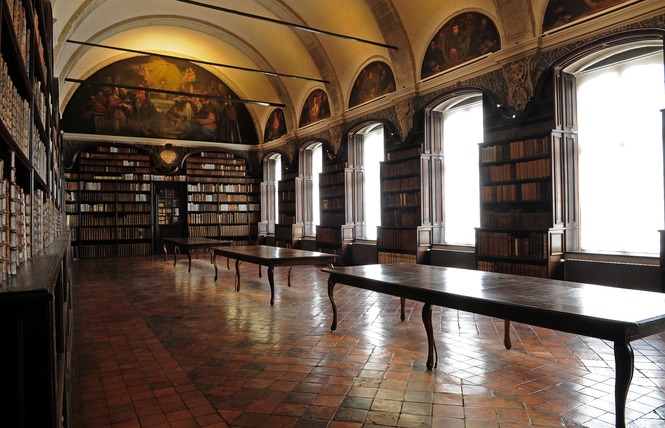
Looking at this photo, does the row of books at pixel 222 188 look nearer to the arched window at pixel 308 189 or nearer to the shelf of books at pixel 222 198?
the shelf of books at pixel 222 198

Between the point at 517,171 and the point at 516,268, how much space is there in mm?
1538

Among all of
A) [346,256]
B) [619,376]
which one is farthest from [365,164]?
[619,376]

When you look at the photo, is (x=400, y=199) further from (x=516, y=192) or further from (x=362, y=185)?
(x=516, y=192)

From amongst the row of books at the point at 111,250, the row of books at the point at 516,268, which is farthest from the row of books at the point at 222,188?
the row of books at the point at 516,268

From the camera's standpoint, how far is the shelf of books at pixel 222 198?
16188 mm

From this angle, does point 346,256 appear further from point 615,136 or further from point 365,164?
point 615,136

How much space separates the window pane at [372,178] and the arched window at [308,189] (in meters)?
2.55

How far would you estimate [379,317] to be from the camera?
5.57 meters

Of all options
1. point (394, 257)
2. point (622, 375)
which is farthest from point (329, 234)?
point (622, 375)

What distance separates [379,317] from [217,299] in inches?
104

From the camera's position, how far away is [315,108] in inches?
539

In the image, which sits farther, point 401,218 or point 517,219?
point 401,218

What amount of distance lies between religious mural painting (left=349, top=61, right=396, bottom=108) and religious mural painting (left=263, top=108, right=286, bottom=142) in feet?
14.1

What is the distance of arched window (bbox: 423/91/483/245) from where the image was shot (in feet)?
29.7
